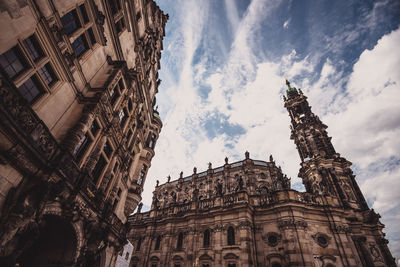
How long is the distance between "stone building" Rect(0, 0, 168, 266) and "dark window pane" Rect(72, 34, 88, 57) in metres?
0.07

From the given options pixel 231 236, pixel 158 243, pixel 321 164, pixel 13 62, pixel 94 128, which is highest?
pixel 321 164

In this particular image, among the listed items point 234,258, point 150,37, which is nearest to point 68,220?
point 234,258

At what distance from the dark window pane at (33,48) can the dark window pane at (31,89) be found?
1095mm

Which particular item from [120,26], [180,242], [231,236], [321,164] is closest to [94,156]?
[120,26]

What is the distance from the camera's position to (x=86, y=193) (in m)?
11.6

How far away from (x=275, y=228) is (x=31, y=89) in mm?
27283

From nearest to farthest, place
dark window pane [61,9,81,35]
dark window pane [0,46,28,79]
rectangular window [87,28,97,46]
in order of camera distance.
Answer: dark window pane [0,46,28,79], dark window pane [61,9,81,35], rectangular window [87,28,97,46]

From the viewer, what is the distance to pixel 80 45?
13789 mm

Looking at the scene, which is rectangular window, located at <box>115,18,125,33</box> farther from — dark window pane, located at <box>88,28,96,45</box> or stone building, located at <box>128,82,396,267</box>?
stone building, located at <box>128,82,396,267</box>

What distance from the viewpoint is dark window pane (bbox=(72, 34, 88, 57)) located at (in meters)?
13.3

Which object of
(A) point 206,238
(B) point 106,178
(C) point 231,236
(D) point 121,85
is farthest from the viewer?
(A) point 206,238

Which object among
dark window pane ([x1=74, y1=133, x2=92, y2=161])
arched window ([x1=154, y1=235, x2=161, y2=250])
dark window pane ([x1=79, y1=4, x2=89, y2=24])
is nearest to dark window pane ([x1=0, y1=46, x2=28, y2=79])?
dark window pane ([x1=74, y1=133, x2=92, y2=161])

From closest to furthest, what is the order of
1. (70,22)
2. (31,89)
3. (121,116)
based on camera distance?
(31,89) → (70,22) → (121,116)

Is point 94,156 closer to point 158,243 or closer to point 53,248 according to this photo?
point 53,248
